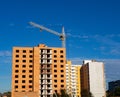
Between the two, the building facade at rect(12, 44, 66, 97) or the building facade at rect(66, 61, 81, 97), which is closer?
the building facade at rect(12, 44, 66, 97)

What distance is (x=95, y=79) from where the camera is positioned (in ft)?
556

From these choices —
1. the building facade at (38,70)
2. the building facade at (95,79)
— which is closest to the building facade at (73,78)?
the building facade at (95,79)

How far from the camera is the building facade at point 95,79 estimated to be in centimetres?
16812

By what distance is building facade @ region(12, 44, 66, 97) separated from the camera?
130 metres

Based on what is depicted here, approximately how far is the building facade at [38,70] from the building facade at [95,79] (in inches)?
1496

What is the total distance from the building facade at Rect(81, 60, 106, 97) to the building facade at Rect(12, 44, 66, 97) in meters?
38.0

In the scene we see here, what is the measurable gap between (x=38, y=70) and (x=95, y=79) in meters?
50.0

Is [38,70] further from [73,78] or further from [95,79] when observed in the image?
[73,78]

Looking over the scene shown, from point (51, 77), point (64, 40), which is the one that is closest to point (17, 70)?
point (51, 77)

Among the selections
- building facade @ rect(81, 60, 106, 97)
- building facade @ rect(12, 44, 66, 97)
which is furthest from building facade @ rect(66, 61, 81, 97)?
building facade @ rect(12, 44, 66, 97)

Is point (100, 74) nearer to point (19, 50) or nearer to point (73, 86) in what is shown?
point (73, 86)

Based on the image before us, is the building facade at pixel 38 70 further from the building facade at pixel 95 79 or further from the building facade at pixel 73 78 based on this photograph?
the building facade at pixel 73 78

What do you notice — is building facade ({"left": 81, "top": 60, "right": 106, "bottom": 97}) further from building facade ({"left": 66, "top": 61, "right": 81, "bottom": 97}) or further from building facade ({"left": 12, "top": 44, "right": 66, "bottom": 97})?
building facade ({"left": 12, "top": 44, "right": 66, "bottom": 97})

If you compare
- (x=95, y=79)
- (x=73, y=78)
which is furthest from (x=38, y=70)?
(x=73, y=78)
